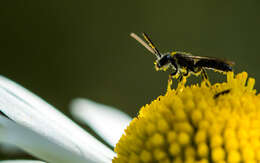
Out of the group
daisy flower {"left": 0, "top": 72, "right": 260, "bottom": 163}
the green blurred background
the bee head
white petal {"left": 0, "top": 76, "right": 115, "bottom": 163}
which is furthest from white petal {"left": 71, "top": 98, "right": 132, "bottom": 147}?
the green blurred background

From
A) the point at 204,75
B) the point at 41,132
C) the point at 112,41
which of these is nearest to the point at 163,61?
the point at 204,75

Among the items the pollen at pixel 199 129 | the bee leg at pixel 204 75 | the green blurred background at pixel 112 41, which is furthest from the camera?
the green blurred background at pixel 112 41

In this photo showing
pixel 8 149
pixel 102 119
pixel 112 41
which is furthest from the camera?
pixel 112 41

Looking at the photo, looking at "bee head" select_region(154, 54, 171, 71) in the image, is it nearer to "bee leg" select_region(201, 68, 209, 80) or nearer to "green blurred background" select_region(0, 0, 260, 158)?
"bee leg" select_region(201, 68, 209, 80)

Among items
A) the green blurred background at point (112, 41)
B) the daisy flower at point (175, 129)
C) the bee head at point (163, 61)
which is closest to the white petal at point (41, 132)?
the daisy flower at point (175, 129)

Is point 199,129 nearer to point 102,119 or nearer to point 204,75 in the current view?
point 204,75

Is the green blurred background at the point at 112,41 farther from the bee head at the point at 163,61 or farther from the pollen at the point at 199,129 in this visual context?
the pollen at the point at 199,129
